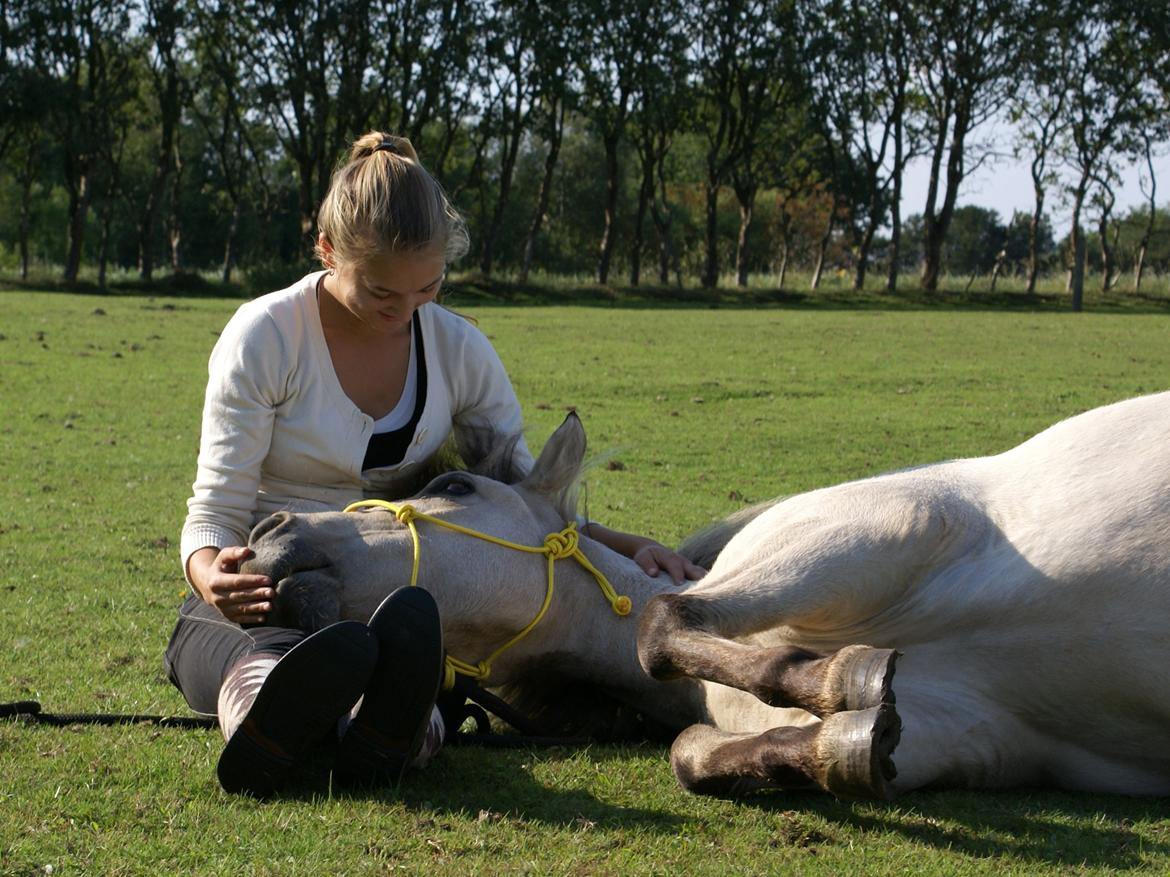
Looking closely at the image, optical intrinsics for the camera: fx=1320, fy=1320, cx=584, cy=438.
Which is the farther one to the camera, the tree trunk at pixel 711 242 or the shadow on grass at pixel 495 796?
the tree trunk at pixel 711 242

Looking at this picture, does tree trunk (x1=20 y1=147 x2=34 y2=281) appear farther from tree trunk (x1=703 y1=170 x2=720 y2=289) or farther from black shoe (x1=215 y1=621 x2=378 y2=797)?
black shoe (x1=215 y1=621 x2=378 y2=797)

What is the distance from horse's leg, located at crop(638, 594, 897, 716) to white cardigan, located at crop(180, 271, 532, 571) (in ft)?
4.00

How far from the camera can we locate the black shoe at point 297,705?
301 cm

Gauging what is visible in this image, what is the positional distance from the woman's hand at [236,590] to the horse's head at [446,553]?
3 centimetres

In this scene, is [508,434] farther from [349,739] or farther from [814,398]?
[814,398]

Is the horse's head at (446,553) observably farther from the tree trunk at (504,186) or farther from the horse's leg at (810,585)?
the tree trunk at (504,186)

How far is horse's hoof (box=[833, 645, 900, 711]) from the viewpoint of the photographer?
2924 millimetres

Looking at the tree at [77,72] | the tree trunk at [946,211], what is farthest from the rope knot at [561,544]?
the tree trunk at [946,211]

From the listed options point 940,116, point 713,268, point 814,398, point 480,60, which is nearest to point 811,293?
point 713,268

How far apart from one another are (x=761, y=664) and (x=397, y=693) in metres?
0.88

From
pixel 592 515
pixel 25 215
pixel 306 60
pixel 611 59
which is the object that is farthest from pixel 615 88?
pixel 592 515

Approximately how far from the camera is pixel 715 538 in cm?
457

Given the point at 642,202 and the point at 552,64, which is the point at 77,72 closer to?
the point at 552,64

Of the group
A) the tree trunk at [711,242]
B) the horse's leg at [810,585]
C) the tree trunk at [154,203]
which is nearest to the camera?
the horse's leg at [810,585]
